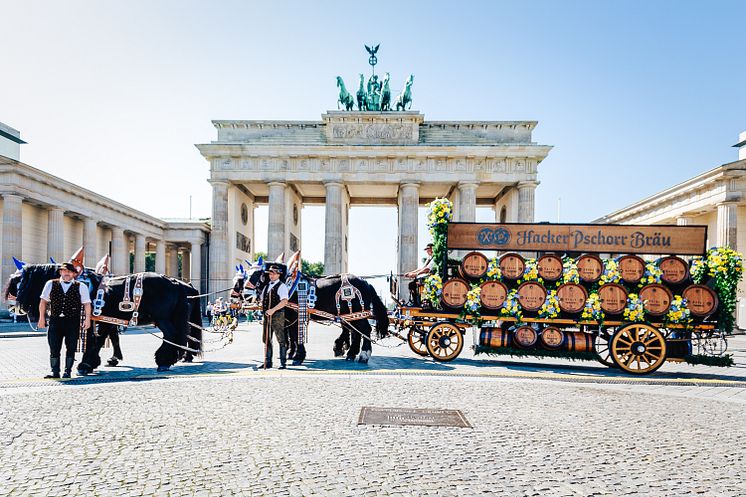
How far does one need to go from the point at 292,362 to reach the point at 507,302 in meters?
5.09

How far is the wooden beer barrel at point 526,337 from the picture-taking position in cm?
1077

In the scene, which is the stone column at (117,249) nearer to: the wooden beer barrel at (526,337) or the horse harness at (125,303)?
the horse harness at (125,303)

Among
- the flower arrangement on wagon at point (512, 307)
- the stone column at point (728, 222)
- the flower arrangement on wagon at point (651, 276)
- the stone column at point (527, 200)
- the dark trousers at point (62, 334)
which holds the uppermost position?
the stone column at point (527, 200)

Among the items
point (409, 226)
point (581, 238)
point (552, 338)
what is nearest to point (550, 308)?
point (552, 338)

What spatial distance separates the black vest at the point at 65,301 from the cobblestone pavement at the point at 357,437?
3.92 ft

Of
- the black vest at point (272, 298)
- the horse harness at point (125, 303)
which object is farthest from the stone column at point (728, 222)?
the horse harness at point (125, 303)

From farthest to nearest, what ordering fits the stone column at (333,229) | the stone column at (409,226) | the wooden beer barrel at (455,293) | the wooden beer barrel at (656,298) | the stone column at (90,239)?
the stone column at (409,226), the stone column at (333,229), the stone column at (90,239), the wooden beer barrel at (455,293), the wooden beer barrel at (656,298)

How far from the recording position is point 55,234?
31328 mm

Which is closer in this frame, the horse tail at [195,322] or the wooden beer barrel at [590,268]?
the wooden beer barrel at [590,268]

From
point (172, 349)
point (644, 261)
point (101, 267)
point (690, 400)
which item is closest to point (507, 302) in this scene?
point (644, 261)

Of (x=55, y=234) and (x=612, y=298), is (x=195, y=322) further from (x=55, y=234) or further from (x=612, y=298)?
(x=55, y=234)

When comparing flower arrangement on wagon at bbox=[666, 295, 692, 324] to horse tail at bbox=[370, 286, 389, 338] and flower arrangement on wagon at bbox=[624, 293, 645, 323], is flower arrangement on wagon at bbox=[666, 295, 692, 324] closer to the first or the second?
flower arrangement on wagon at bbox=[624, 293, 645, 323]

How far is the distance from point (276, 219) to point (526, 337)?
113 feet

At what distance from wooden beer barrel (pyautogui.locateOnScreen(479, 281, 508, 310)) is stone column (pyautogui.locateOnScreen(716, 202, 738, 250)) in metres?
27.7
